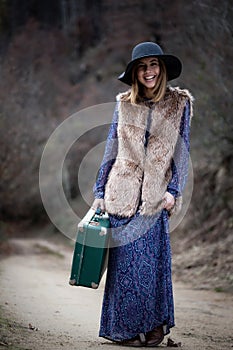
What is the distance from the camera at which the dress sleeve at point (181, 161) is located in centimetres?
438

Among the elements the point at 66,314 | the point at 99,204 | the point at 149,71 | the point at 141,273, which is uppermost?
the point at 149,71

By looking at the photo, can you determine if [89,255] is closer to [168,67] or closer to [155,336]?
[155,336]

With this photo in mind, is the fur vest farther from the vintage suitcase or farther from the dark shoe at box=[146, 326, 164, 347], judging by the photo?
the dark shoe at box=[146, 326, 164, 347]

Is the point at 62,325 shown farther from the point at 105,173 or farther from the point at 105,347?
the point at 105,173

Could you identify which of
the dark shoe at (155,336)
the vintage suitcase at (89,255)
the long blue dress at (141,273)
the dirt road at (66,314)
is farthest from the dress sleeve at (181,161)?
the dirt road at (66,314)

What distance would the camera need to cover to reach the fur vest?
437 centimetres

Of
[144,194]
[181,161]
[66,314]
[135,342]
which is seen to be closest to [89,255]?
[144,194]

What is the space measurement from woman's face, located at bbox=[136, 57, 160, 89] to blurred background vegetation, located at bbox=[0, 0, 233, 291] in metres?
3.24

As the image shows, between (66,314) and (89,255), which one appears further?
(66,314)

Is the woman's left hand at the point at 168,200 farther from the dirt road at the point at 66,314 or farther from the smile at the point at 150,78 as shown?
the dirt road at the point at 66,314

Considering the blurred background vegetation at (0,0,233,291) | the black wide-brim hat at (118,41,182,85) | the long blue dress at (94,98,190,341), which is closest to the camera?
the long blue dress at (94,98,190,341)

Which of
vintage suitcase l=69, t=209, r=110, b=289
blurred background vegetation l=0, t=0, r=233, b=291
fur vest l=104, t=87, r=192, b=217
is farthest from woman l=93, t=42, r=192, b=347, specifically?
blurred background vegetation l=0, t=0, r=233, b=291

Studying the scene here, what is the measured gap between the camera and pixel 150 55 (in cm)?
440

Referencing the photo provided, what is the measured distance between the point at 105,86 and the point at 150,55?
14.0m
